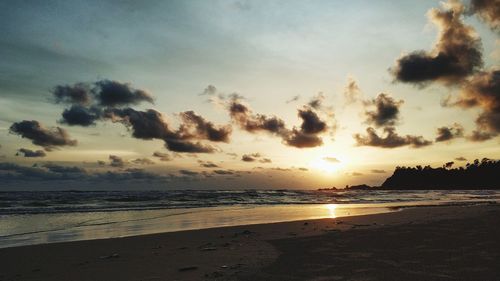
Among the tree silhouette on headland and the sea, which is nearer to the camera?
the sea

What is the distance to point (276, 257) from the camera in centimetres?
955

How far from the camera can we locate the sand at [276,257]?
7.48 m

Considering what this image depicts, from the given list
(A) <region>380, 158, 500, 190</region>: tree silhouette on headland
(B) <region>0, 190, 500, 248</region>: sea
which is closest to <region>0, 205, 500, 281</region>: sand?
(B) <region>0, 190, 500, 248</region>: sea

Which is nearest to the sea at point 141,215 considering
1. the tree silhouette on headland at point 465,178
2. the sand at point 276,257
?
the sand at point 276,257

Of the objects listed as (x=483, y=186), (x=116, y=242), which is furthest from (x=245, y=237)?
(x=483, y=186)

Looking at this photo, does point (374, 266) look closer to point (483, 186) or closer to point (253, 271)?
point (253, 271)

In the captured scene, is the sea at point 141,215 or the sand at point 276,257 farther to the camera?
the sea at point 141,215

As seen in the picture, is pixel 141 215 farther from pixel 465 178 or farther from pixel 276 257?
pixel 465 178

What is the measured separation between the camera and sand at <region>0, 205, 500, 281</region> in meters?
7.48

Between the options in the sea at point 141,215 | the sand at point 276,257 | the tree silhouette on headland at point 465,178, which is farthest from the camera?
the tree silhouette on headland at point 465,178

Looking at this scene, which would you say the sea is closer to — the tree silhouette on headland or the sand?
the sand

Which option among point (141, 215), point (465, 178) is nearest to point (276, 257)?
point (141, 215)

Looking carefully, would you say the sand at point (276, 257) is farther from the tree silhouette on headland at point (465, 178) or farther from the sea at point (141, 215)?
the tree silhouette on headland at point (465, 178)

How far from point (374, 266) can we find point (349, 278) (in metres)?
1.17
